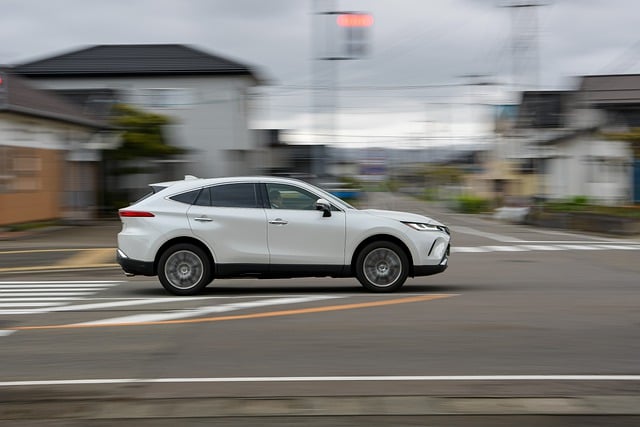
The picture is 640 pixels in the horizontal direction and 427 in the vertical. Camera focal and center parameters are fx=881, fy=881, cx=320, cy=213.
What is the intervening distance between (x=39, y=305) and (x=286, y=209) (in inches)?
140

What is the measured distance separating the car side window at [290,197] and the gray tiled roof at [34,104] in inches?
628

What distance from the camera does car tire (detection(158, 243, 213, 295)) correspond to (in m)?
12.2

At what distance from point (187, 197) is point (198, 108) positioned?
1172 inches

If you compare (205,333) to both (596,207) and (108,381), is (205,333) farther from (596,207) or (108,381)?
(596,207)

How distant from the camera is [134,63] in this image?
1640 inches

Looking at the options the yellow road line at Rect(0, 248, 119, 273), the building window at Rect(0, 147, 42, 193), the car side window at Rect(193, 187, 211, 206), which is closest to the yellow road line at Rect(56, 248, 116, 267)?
the yellow road line at Rect(0, 248, 119, 273)

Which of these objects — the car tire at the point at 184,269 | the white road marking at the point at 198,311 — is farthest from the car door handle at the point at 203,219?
the white road marking at the point at 198,311

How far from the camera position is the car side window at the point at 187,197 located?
12406 mm

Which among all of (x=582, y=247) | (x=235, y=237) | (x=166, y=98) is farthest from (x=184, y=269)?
(x=166, y=98)

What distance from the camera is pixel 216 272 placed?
12250 mm

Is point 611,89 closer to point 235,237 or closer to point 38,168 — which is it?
point 38,168

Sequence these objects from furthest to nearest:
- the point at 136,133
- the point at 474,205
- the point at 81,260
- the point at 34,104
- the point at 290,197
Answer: the point at 474,205, the point at 136,133, the point at 34,104, the point at 81,260, the point at 290,197

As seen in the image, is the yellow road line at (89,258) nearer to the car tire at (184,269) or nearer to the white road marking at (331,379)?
the car tire at (184,269)

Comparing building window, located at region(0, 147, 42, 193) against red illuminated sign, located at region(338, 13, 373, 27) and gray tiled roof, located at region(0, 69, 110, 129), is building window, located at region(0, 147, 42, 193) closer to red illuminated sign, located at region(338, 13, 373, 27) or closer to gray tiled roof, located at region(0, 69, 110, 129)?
gray tiled roof, located at region(0, 69, 110, 129)
